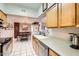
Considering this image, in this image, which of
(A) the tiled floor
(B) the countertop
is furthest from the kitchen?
(A) the tiled floor

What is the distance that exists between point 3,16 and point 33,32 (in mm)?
1723

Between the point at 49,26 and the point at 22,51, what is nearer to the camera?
the point at 49,26

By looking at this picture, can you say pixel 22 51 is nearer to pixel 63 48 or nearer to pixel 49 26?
pixel 49 26

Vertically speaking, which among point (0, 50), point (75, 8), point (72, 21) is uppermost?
point (75, 8)

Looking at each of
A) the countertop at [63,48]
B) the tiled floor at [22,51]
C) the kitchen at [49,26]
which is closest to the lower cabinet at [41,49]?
the kitchen at [49,26]

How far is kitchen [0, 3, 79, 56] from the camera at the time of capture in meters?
1.18

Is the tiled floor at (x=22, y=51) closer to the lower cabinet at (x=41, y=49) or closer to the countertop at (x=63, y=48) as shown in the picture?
the lower cabinet at (x=41, y=49)

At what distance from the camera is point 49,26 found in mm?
2256

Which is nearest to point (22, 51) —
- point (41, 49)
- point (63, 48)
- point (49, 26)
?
point (41, 49)

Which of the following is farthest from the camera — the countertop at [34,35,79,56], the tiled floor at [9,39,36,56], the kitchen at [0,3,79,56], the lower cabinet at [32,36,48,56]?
the tiled floor at [9,39,36,56]

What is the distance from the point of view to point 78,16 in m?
1.06

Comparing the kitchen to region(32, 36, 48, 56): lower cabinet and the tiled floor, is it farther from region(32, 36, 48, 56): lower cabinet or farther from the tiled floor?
the tiled floor

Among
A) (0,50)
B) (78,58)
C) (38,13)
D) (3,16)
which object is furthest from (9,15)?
(78,58)

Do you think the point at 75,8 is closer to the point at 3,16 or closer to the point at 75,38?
the point at 75,38
